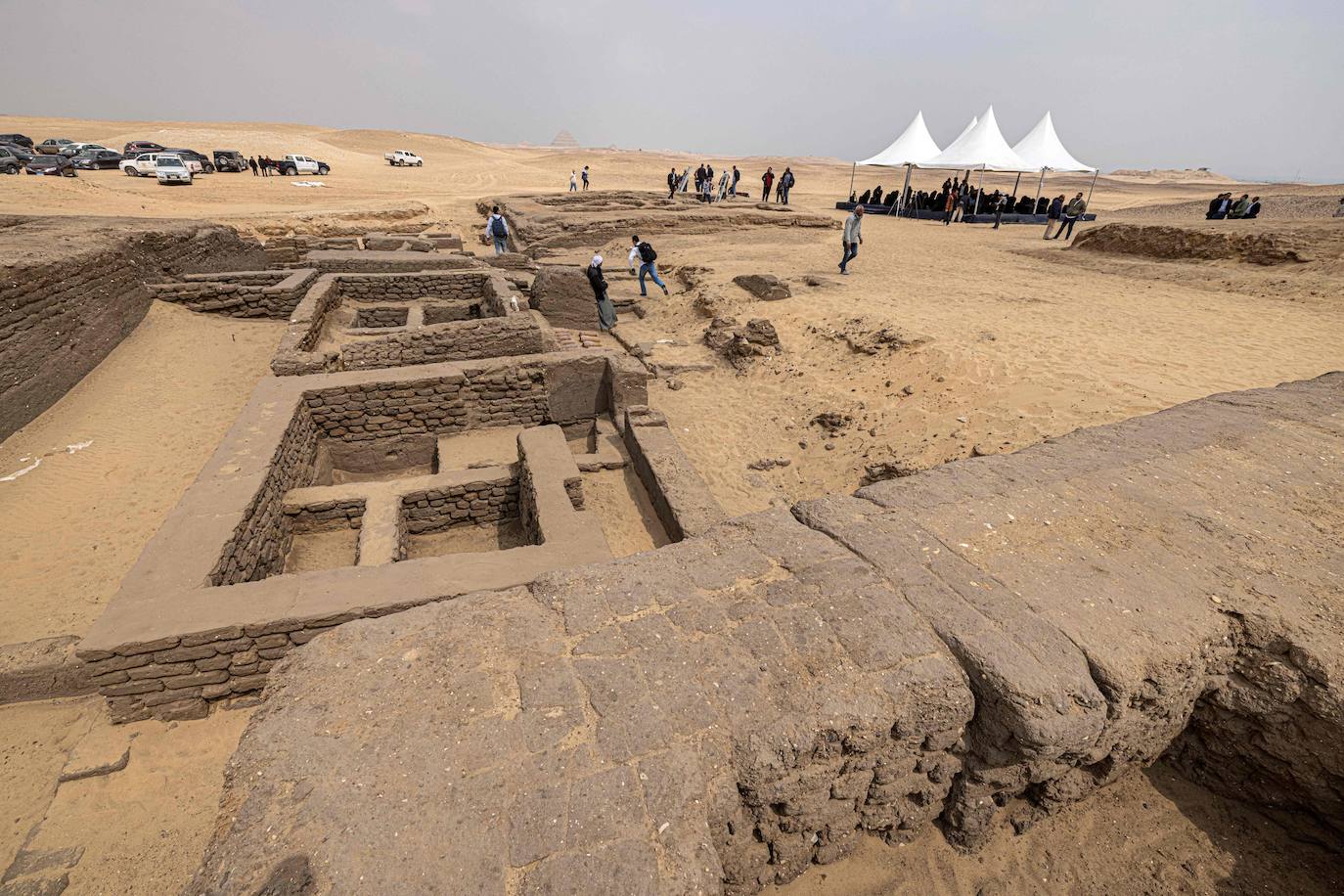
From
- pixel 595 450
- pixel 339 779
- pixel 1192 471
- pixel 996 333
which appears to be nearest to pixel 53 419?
pixel 595 450

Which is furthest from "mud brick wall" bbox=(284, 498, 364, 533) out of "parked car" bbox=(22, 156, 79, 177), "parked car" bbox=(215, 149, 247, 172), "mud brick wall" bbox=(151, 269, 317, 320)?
"parked car" bbox=(215, 149, 247, 172)

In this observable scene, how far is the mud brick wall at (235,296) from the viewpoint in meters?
10.1

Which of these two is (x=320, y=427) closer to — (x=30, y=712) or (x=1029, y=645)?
(x=30, y=712)

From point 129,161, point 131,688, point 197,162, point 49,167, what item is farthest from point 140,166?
point 131,688

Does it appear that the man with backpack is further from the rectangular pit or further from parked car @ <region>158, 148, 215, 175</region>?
parked car @ <region>158, 148, 215, 175</region>

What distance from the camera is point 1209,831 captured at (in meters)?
2.41

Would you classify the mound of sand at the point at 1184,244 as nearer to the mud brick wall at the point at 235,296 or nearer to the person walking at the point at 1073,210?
the person walking at the point at 1073,210

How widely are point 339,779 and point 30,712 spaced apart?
11.2 feet

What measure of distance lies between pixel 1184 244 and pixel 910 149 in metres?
14.0

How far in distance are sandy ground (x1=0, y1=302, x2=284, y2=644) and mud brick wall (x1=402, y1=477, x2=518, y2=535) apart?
2.19 meters

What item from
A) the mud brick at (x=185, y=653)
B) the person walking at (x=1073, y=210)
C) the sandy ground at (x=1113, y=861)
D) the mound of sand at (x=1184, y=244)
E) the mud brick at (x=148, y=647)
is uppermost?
the person walking at (x=1073, y=210)

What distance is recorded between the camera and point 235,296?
10.3 m

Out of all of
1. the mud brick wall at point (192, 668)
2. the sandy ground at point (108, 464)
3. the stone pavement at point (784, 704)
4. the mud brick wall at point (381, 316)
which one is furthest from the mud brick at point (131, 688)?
the mud brick wall at point (381, 316)

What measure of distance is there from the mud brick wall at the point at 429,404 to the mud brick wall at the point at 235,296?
5.35 m
